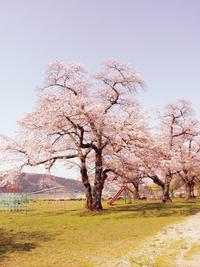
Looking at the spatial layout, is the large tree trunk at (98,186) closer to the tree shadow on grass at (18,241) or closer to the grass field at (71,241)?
the grass field at (71,241)

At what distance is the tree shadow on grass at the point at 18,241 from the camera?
465 inches

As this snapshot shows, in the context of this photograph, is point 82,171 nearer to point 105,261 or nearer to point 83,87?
point 83,87

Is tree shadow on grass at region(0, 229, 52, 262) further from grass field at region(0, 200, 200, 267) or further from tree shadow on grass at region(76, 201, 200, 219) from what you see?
tree shadow on grass at region(76, 201, 200, 219)

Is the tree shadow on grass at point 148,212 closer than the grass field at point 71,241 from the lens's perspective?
No

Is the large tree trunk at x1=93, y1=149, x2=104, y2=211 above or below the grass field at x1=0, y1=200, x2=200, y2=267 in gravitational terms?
above

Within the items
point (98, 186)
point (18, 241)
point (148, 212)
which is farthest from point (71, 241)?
point (98, 186)

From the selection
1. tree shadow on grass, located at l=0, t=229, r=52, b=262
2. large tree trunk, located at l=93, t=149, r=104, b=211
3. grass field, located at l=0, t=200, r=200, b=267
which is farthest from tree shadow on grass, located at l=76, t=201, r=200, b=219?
tree shadow on grass, located at l=0, t=229, r=52, b=262

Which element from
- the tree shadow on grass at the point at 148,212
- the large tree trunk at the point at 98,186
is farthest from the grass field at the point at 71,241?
the large tree trunk at the point at 98,186

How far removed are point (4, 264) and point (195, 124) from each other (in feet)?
126

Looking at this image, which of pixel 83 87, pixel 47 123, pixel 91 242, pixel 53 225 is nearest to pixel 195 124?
pixel 83 87

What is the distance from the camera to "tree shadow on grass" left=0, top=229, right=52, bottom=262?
11812 mm

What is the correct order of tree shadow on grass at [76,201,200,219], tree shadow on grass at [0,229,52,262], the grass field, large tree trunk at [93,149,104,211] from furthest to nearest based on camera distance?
1. large tree trunk at [93,149,104,211]
2. tree shadow on grass at [76,201,200,219]
3. tree shadow on grass at [0,229,52,262]
4. the grass field

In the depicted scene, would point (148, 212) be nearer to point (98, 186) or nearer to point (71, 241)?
point (98, 186)

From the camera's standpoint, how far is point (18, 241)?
13.7m
